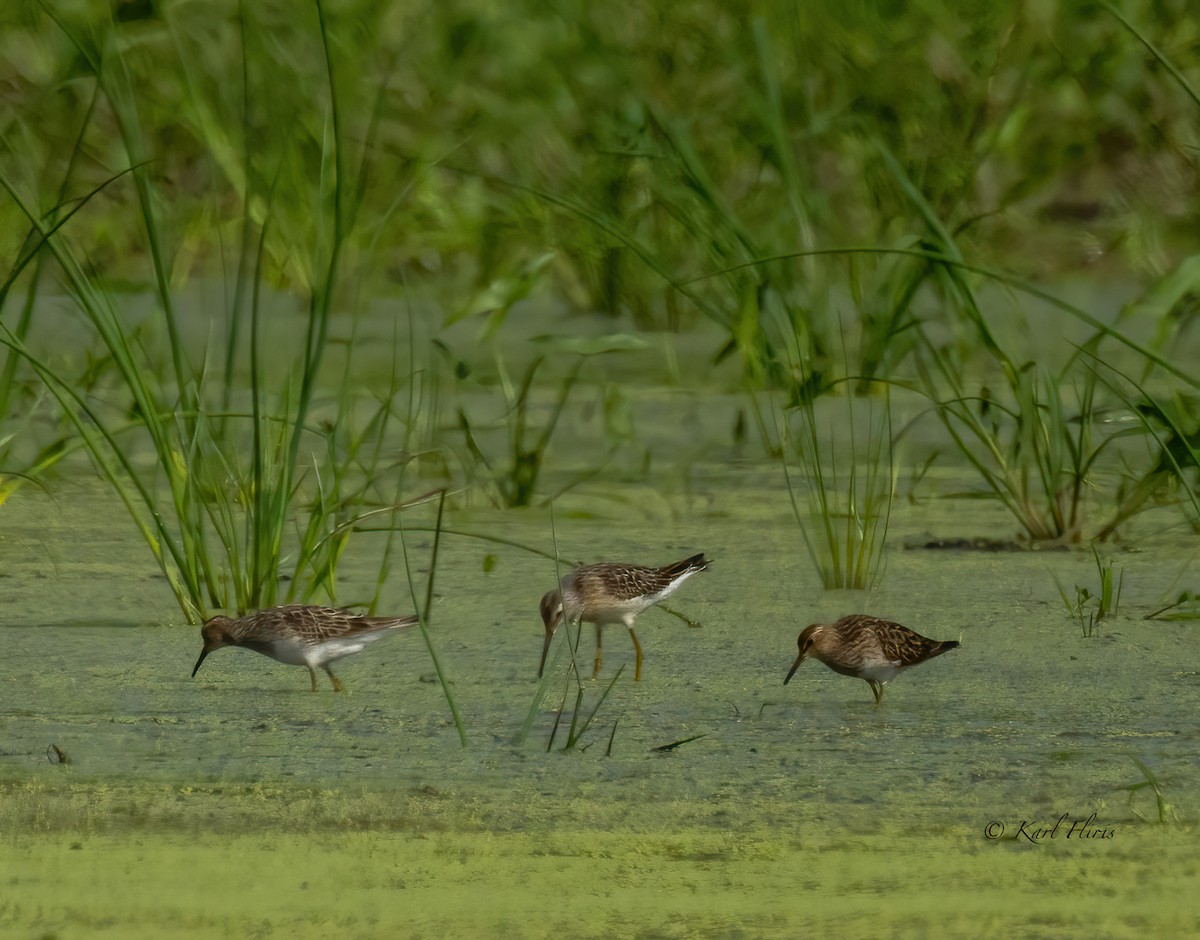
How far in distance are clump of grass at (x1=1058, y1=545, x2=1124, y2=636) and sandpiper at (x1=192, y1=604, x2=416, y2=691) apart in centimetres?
80

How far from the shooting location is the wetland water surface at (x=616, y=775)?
60.3 inches

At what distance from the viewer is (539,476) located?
3275 millimetres

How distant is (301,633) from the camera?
7.00 feet

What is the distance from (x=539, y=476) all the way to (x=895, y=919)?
1.83 metres

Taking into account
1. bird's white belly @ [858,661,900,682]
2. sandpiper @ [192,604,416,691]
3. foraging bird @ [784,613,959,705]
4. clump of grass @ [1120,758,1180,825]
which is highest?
sandpiper @ [192,604,416,691]

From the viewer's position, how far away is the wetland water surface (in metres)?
1.53

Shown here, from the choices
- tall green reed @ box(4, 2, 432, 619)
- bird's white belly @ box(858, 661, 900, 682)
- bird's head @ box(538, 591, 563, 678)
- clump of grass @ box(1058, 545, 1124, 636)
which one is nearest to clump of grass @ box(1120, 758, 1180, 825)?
bird's white belly @ box(858, 661, 900, 682)

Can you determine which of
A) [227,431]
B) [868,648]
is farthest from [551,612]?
[227,431]

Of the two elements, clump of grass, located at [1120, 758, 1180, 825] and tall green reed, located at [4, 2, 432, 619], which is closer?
clump of grass, located at [1120, 758, 1180, 825]

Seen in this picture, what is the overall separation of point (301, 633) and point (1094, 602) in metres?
1.00

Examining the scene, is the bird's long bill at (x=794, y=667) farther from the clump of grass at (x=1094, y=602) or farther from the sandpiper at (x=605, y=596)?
the clump of grass at (x=1094, y=602)

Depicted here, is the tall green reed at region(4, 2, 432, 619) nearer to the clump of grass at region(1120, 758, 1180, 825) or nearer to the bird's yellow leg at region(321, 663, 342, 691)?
the bird's yellow leg at region(321, 663, 342, 691)

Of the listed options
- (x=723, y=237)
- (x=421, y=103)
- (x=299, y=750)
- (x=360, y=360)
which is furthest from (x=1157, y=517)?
(x=421, y=103)

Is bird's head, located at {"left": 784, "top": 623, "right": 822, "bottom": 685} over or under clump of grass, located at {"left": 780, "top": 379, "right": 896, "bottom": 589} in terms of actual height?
under
